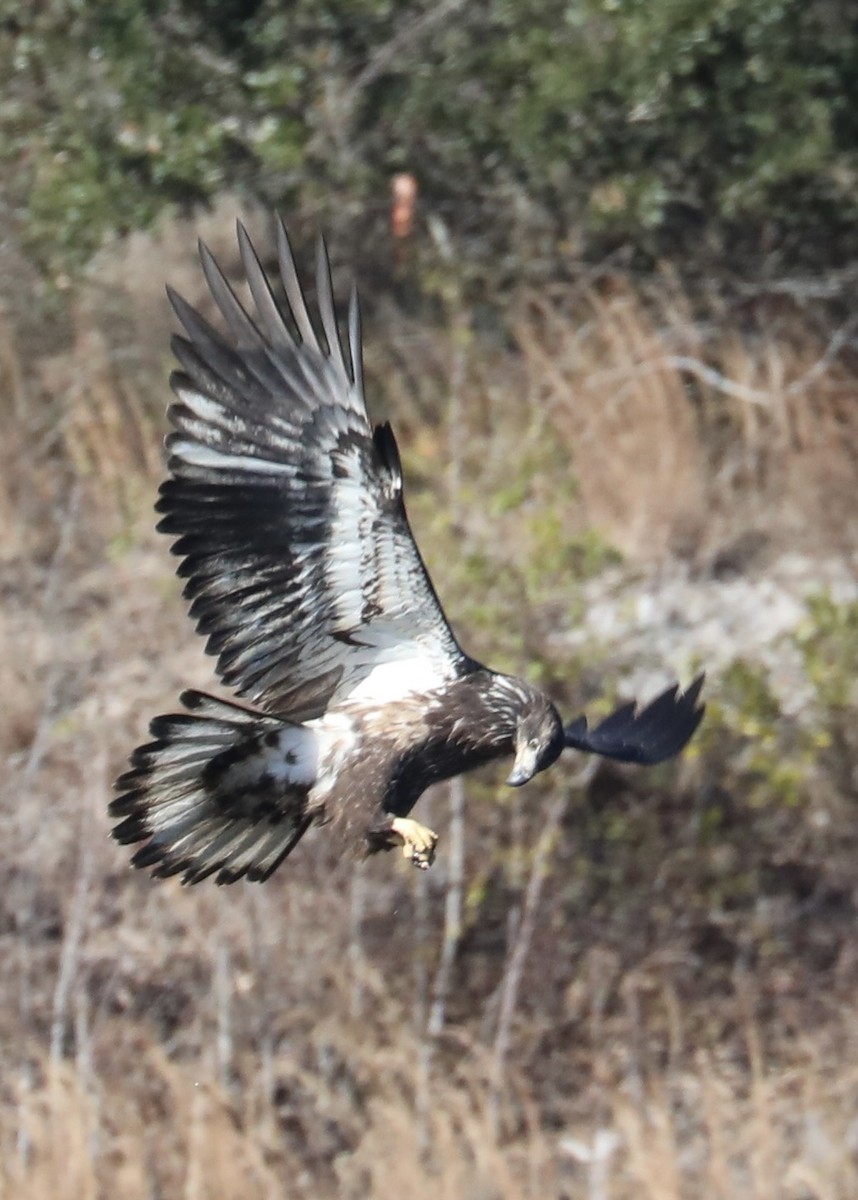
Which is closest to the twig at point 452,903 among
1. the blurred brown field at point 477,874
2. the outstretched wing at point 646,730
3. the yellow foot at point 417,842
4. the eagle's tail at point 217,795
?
the blurred brown field at point 477,874

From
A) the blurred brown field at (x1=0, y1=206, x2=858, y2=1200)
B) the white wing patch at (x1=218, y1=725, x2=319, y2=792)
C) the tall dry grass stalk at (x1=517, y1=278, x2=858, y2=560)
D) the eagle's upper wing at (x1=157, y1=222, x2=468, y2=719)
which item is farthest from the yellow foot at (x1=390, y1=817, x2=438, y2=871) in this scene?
the tall dry grass stalk at (x1=517, y1=278, x2=858, y2=560)

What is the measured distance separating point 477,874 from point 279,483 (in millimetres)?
3406

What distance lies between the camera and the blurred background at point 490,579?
301 inches

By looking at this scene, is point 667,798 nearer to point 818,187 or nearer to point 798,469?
point 798,469

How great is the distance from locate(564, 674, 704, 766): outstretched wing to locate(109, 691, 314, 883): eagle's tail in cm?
76

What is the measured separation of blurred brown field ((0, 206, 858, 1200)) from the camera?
7.29 meters

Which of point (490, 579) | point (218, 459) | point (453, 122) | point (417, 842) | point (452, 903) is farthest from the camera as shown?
point (453, 122)

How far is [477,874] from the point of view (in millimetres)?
8344

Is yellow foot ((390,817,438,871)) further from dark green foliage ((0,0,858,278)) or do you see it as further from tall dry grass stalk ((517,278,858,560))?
dark green foliage ((0,0,858,278))

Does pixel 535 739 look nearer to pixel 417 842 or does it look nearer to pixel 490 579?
pixel 417 842

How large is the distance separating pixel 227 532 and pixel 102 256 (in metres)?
5.51

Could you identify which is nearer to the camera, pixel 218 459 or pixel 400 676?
pixel 218 459

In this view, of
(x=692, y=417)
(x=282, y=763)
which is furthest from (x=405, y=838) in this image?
(x=692, y=417)

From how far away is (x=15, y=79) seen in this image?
34.8 ft
